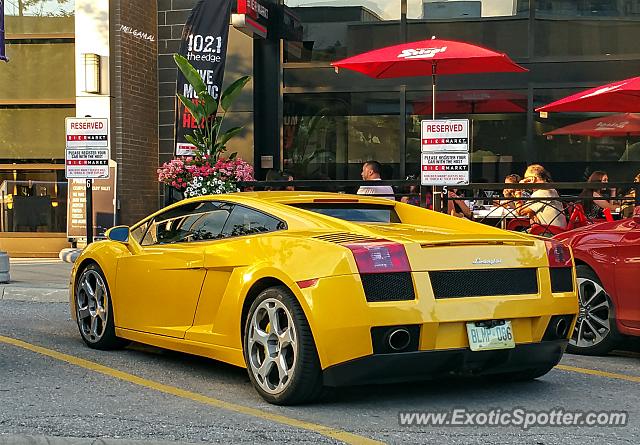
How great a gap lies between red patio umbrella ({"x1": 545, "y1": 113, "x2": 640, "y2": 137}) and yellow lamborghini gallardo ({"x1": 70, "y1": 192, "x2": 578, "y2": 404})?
805cm

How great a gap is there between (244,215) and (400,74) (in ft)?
22.8

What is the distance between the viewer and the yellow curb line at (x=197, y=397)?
15.9ft

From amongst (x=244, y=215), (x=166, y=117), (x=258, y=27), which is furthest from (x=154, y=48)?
(x=244, y=215)

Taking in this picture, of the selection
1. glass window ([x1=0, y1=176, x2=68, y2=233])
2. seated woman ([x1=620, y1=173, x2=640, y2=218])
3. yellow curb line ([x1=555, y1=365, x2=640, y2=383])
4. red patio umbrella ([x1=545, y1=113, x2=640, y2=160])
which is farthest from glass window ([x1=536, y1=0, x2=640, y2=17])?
yellow curb line ([x1=555, y1=365, x2=640, y2=383])

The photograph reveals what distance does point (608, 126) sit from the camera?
13.9m

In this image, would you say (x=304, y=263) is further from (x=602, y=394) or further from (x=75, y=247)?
(x=75, y=247)

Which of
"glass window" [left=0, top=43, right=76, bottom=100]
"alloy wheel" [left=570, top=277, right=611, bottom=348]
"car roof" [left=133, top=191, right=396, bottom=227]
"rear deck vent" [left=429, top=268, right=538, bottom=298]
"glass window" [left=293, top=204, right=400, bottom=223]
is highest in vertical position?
"glass window" [left=0, top=43, right=76, bottom=100]

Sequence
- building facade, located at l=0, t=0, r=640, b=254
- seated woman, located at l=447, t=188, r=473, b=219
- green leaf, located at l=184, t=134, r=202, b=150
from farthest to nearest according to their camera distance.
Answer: building facade, located at l=0, t=0, r=640, b=254, green leaf, located at l=184, t=134, r=202, b=150, seated woman, located at l=447, t=188, r=473, b=219

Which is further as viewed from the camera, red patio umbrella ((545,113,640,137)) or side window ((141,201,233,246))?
red patio umbrella ((545,113,640,137))

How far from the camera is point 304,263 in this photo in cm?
539

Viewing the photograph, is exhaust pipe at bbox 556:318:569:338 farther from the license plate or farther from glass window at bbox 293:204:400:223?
glass window at bbox 293:204:400:223

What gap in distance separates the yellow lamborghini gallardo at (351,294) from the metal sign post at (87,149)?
4807 millimetres

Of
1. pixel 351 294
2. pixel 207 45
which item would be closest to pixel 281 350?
pixel 351 294

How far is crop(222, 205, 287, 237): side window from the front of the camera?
19.9 feet
